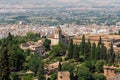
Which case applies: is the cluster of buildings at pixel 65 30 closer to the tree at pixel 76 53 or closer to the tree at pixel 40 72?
the tree at pixel 76 53

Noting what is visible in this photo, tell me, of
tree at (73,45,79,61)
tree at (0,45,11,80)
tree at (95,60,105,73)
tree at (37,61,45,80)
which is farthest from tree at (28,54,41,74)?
tree at (0,45,11,80)

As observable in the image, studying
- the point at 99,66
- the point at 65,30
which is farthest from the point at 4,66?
the point at 65,30

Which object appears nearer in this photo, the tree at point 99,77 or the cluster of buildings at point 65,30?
the tree at point 99,77

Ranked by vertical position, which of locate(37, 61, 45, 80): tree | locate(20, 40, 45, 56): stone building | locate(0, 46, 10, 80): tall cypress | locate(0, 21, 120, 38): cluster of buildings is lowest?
locate(0, 21, 120, 38): cluster of buildings

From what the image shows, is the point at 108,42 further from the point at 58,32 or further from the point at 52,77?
the point at 52,77

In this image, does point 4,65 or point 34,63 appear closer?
point 4,65

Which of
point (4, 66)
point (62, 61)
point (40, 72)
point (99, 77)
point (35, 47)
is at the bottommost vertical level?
A: point (62, 61)

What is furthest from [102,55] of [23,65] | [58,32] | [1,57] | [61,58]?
[1,57]

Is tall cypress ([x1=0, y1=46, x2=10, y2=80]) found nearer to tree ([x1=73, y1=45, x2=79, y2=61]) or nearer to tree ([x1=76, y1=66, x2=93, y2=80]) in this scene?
tree ([x1=76, y1=66, x2=93, y2=80])

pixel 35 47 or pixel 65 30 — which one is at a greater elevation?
pixel 35 47

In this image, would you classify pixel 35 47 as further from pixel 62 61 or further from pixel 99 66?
pixel 99 66

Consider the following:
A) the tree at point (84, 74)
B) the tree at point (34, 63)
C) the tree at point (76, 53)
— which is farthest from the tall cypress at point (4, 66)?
the tree at point (76, 53)

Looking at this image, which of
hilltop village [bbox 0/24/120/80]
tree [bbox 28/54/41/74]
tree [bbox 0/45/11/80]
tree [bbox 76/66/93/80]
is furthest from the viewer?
tree [bbox 28/54/41/74]
